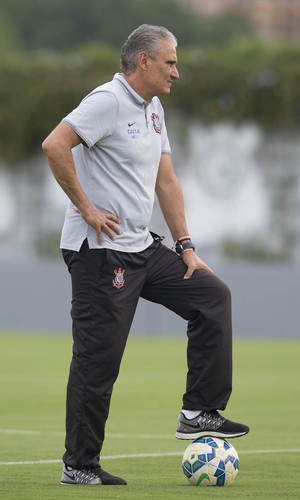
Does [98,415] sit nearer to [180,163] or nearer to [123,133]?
[123,133]

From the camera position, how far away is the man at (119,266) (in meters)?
7.43

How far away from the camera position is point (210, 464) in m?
7.48

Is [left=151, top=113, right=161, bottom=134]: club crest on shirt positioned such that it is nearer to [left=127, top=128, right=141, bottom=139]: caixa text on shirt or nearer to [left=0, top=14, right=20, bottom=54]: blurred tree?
[left=127, top=128, right=141, bottom=139]: caixa text on shirt

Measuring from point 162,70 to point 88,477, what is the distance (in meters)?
2.13

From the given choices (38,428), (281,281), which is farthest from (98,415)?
(281,281)

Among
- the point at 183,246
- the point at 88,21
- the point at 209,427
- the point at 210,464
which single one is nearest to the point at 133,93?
the point at 183,246

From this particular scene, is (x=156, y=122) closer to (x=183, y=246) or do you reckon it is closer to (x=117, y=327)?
(x=183, y=246)

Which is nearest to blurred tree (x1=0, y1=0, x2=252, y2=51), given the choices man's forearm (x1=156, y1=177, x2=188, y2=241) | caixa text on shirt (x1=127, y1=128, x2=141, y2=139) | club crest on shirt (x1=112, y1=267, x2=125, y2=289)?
man's forearm (x1=156, y1=177, x2=188, y2=241)

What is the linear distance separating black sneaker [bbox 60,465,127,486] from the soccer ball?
362 mm

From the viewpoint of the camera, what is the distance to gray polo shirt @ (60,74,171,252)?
744cm

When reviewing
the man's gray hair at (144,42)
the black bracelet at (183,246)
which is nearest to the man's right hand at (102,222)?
the black bracelet at (183,246)

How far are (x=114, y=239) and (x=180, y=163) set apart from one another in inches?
930

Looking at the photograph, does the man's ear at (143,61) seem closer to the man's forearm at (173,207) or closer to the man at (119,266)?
the man at (119,266)

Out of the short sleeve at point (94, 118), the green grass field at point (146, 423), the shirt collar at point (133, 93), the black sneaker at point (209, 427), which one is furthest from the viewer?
the black sneaker at point (209, 427)
